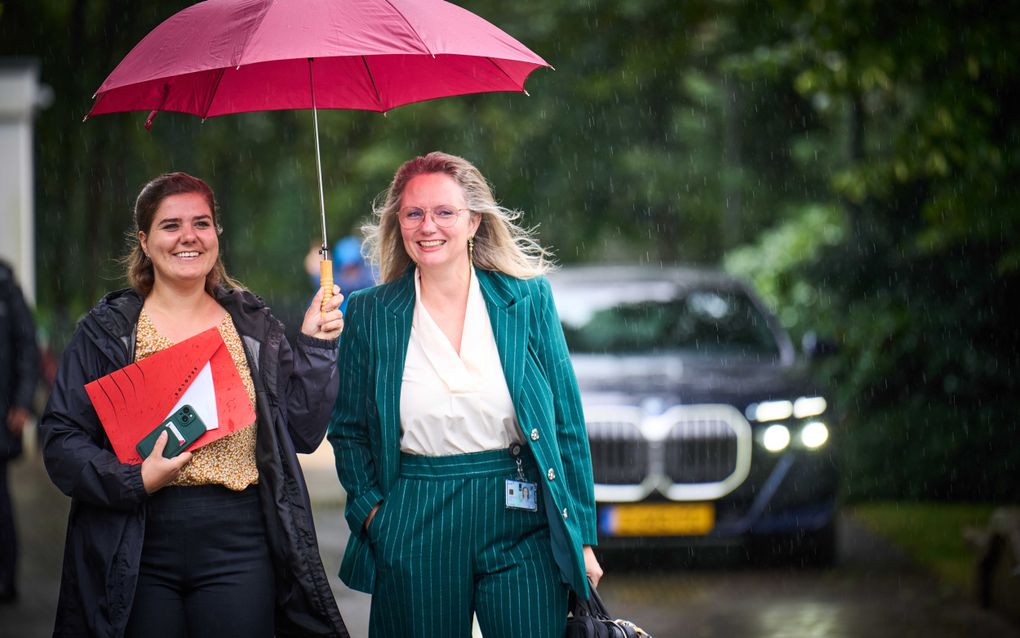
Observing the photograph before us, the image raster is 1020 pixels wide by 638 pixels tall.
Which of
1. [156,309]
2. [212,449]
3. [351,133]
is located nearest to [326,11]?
[156,309]

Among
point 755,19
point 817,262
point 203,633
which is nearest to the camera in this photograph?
point 203,633

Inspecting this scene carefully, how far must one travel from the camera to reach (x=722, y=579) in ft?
26.0

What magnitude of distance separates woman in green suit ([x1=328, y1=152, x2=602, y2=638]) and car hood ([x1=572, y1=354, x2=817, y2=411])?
394cm

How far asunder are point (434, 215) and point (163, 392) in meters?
0.94

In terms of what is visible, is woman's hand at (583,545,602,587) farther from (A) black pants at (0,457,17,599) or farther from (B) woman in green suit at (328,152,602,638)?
(A) black pants at (0,457,17,599)

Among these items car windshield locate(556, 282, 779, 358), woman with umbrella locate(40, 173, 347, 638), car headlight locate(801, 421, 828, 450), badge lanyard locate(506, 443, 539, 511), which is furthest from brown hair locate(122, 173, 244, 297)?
car windshield locate(556, 282, 779, 358)

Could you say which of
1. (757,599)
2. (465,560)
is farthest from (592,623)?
(757,599)

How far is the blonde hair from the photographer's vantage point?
405 cm

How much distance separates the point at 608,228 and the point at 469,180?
2139cm

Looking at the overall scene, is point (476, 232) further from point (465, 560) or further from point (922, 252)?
point (922, 252)

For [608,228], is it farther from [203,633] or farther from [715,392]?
[203,633]

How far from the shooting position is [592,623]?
3850 millimetres

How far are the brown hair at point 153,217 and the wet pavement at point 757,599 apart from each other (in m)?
3.24

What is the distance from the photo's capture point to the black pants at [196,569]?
3617mm
